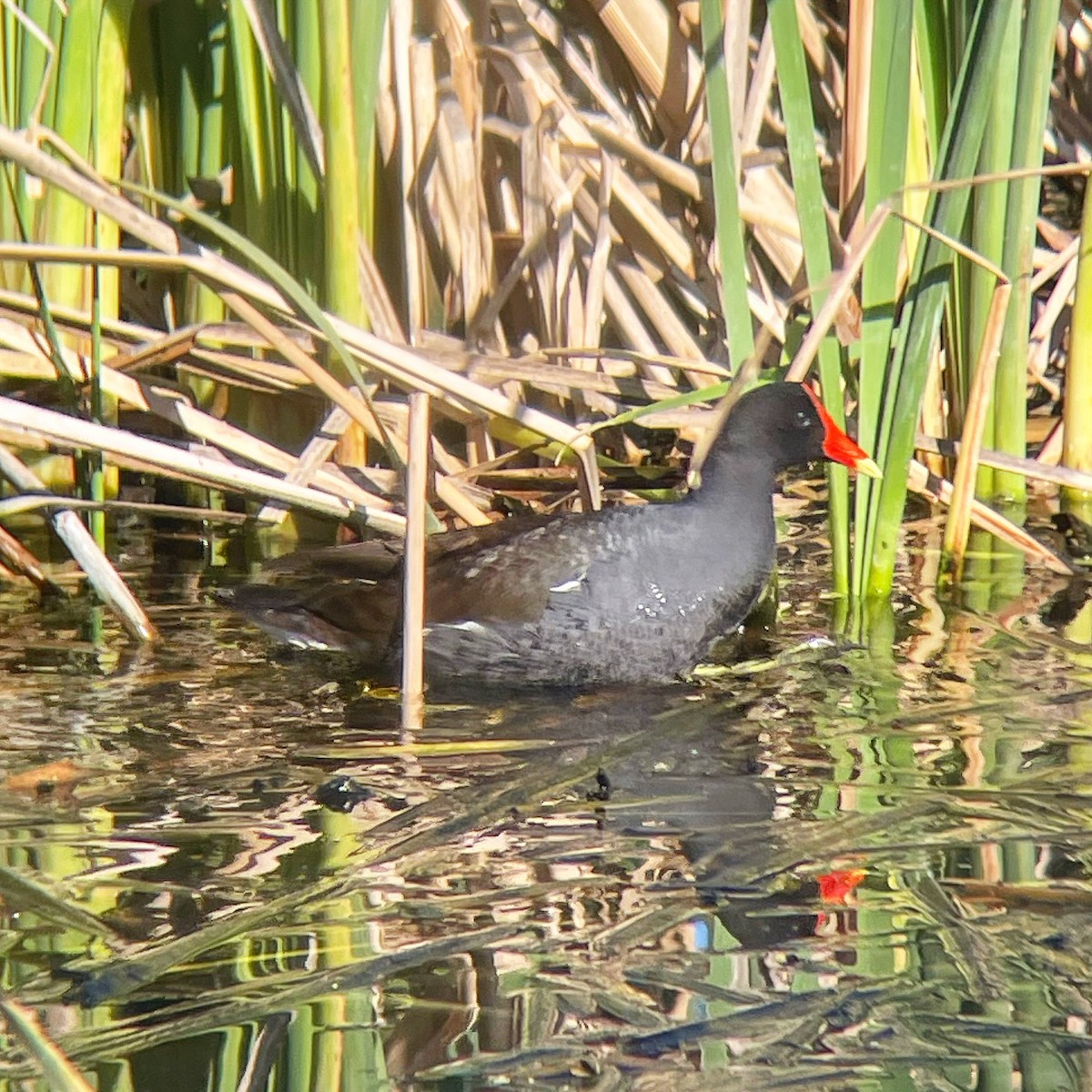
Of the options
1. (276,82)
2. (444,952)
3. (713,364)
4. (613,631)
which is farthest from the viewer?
(713,364)

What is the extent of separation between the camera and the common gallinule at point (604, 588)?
3.69 metres

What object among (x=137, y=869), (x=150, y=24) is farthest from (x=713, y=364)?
(x=137, y=869)

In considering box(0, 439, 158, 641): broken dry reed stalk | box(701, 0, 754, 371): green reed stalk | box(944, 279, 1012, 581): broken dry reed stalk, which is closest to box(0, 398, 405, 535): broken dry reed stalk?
box(0, 439, 158, 641): broken dry reed stalk

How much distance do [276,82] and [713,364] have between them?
1.18 metres

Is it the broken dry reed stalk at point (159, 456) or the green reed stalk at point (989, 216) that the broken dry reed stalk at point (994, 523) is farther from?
the broken dry reed stalk at point (159, 456)

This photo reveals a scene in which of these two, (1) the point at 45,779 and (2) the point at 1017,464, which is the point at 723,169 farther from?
(1) the point at 45,779

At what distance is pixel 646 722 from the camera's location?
11.2 ft

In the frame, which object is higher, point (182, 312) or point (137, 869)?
point (182, 312)

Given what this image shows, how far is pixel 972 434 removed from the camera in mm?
4031

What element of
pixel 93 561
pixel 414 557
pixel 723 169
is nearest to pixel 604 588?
pixel 414 557

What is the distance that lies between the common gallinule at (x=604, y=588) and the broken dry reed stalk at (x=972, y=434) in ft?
1.45

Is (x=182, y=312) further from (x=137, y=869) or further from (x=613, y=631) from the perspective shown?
(x=137, y=869)

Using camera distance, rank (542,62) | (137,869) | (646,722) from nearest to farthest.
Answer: (137,869)
(646,722)
(542,62)

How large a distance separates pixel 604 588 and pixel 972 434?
0.95m
